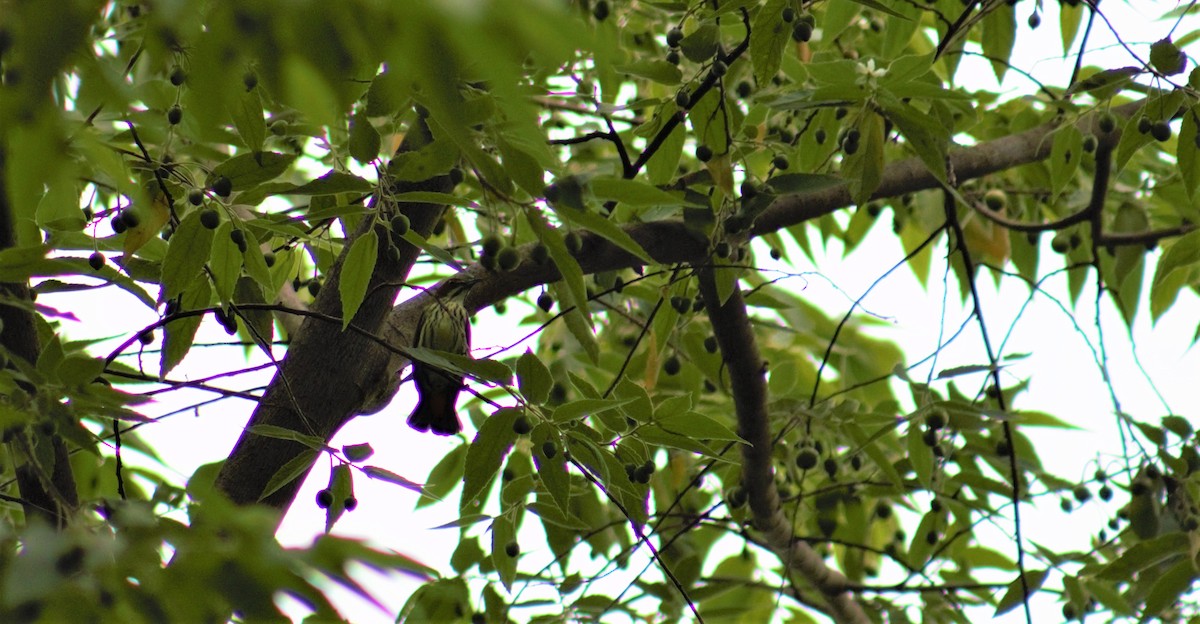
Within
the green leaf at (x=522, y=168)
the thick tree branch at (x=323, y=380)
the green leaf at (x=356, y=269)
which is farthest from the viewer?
the thick tree branch at (x=323, y=380)

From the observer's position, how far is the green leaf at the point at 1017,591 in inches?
96.4

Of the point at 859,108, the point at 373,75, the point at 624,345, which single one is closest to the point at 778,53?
the point at 859,108

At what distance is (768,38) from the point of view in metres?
1.88

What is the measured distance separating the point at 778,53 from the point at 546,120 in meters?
1.30

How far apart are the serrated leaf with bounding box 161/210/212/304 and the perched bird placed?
40 cm

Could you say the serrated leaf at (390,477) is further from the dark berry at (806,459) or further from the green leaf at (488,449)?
the dark berry at (806,459)

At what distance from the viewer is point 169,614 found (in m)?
1.05

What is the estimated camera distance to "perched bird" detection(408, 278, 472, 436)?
209cm

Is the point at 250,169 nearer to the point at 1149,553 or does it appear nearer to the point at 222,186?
the point at 222,186

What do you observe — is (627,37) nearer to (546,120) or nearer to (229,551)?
(546,120)

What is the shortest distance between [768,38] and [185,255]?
2.97 feet

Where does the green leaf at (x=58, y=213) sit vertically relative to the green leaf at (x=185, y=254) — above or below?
above

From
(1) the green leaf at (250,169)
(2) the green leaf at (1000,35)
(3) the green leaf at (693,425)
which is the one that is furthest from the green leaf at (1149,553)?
(1) the green leaf at (250,169)

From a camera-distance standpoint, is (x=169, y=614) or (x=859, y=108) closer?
(x=169, y=614)
